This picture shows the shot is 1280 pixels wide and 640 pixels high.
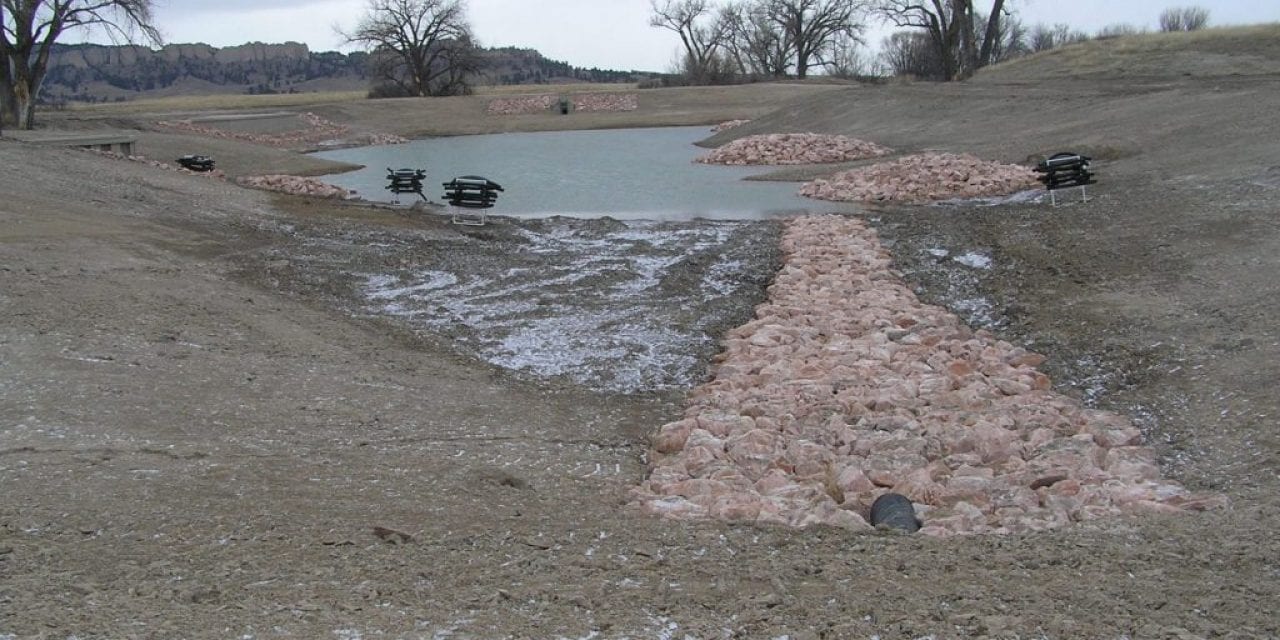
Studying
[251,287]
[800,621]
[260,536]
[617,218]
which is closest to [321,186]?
[617,218]

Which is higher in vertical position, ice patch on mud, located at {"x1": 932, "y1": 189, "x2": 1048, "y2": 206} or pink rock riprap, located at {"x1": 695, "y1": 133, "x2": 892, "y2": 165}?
pink rock riprap, located at {"x1": 695, "y1": 133, "x2": 892, "y2": 165}

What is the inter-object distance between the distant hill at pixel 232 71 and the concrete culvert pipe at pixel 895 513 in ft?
439

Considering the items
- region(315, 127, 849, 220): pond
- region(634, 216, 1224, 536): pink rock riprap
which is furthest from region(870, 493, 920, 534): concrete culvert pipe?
region(315, 127, 849, 220): pond

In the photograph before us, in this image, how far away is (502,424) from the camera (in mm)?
7531

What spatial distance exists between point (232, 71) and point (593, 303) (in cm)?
16644

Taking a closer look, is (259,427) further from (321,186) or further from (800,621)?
(321,186)

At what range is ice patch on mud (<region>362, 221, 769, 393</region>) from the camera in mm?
9594

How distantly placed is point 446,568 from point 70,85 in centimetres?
16272

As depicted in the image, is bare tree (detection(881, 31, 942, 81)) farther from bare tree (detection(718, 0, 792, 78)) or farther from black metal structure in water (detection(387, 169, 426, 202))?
black metal structure in water (detection(387, 169, 426, 202))

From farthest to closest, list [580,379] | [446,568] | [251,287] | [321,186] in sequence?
[321,186]
[251,287]
[580,379]
[446,568]

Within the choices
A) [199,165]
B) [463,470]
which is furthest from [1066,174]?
[199,165]

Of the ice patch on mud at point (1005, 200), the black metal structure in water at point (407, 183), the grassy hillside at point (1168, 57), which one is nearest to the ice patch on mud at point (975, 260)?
the ice patch on mud at point (1005, 200)

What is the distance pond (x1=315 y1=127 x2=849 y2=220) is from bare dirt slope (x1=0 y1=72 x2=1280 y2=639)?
718cm

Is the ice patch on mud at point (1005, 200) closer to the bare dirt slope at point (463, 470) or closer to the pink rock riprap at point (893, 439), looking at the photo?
the bare dirt slope at point (463, 470)
